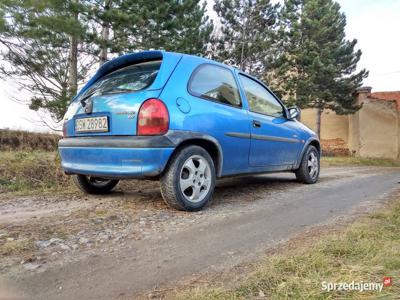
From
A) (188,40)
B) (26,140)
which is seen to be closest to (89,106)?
(26,140)

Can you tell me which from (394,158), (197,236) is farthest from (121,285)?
(394,158)

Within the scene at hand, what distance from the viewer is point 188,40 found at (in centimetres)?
1378

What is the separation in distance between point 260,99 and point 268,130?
46 cm

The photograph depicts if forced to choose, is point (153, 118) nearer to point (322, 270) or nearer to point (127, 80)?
point (127, 80)

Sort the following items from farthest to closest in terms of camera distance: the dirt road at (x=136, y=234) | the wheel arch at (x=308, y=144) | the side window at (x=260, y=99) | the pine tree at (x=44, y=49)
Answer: the pine tree at (x=44, y=49) → the wheel arch at (x=308, y=144) → the side window at (x=260, y=99) → the dirt road at (x=136, y=234)

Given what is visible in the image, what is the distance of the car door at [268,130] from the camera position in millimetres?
4598

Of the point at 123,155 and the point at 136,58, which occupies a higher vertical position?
the point at 136,58

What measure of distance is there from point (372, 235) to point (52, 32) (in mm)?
8107

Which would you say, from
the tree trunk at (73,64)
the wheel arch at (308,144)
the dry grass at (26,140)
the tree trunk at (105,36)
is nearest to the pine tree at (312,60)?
the tree trunk at (105,36)

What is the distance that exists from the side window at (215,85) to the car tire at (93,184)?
70.0 inches

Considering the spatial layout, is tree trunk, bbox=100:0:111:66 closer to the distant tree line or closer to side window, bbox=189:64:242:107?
the distant tree line

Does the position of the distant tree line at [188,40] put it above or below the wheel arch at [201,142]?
above

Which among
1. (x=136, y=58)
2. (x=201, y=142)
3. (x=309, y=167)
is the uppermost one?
(x=136, y=58)

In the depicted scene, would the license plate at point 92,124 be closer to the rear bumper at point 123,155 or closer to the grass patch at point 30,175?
the rear bumper at point 123,155
